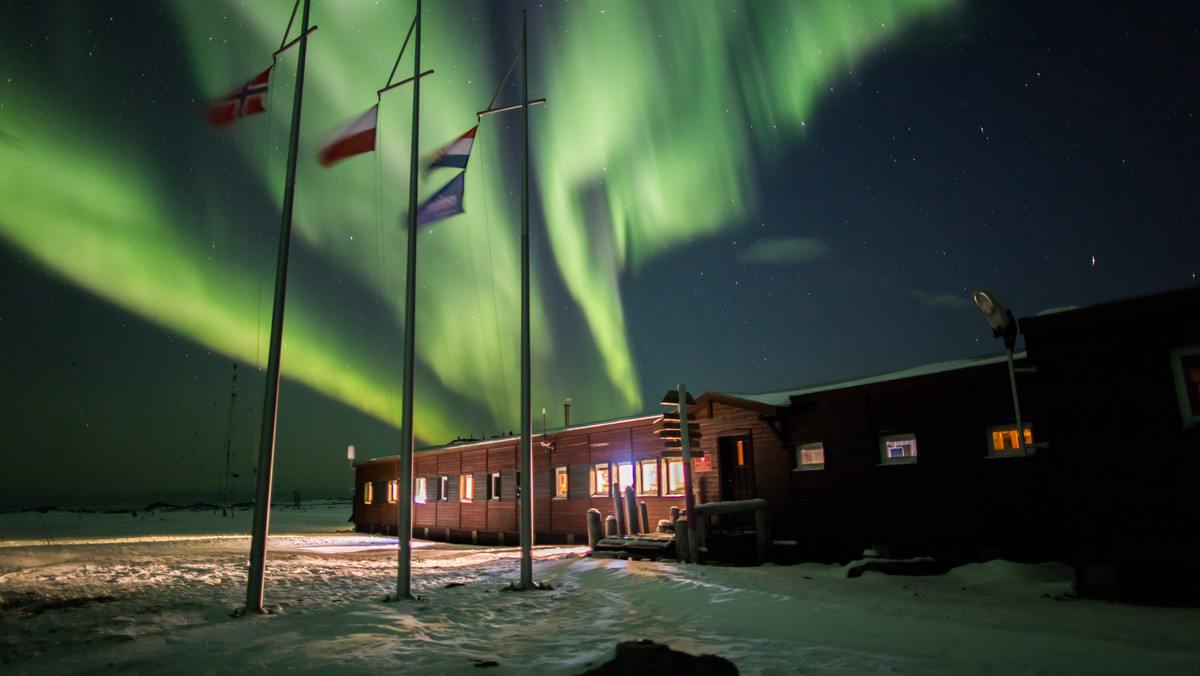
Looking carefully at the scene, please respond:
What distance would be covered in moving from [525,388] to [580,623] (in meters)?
4.83

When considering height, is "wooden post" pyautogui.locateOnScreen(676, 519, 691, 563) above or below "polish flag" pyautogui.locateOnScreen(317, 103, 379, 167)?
below

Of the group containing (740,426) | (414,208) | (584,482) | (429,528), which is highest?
(414,208)

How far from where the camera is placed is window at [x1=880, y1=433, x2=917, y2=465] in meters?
16.7

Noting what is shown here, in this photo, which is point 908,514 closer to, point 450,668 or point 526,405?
point 526,405

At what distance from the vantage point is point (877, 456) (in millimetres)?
17219

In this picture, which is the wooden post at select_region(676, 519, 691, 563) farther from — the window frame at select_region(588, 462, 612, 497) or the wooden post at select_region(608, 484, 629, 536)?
the window frame at select_region(588, 462, 612, 497)

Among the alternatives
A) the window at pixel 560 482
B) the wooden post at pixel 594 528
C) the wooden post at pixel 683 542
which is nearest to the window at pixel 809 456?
the wooden post at pixel 683 542

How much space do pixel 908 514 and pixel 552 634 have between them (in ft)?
36.7

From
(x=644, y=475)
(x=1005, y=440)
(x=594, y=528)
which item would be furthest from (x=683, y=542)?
(x=1005, y=440)

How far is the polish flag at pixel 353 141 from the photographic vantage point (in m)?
13.3

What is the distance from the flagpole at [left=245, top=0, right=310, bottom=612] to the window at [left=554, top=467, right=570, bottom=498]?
56.3 ft

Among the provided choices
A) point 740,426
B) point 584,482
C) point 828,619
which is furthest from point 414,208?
point 584,482

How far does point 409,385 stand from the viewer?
484 inches

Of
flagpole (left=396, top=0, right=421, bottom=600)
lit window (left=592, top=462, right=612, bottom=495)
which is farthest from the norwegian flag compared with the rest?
lit window (left=592, top=462, right=612, bottom=495)
